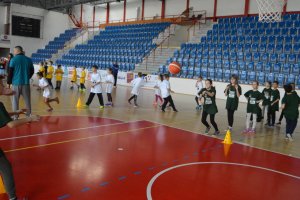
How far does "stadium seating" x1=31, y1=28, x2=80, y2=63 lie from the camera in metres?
31.6

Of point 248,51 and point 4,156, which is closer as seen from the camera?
point 4,156

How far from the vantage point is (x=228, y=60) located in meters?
18.3

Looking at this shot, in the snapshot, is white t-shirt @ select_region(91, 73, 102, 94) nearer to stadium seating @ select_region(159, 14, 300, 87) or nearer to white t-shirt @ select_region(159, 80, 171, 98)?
white t-shirt @ select_region(159, 80, 171, 98)

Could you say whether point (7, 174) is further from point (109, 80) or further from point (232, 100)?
point (109, 80)

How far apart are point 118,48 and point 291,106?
20.2 m

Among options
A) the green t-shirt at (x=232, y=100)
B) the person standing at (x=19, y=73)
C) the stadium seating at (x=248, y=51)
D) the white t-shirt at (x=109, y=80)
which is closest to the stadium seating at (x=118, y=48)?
the stadium seating at (x=248, y=51)

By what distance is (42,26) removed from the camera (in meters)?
33.3

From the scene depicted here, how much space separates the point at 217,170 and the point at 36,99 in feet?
29.0

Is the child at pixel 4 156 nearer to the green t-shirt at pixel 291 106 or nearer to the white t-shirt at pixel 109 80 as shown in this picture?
the green t-shirt at pixel 291 106

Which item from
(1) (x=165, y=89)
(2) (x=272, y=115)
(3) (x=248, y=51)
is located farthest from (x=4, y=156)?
(3) (x=248, y=51)

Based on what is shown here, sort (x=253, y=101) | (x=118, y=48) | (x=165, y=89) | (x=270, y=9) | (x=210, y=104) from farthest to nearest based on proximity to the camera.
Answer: (x=118, y=48)
(x=270, y=9)
(x=165, y=89)
(x=253, y=101)
(x=210, y=104)

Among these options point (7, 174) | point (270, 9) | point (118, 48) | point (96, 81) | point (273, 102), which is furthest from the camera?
point (118, 48)

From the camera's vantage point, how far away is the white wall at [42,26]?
101ft

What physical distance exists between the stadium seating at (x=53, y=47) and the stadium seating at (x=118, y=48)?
256 centimetres
